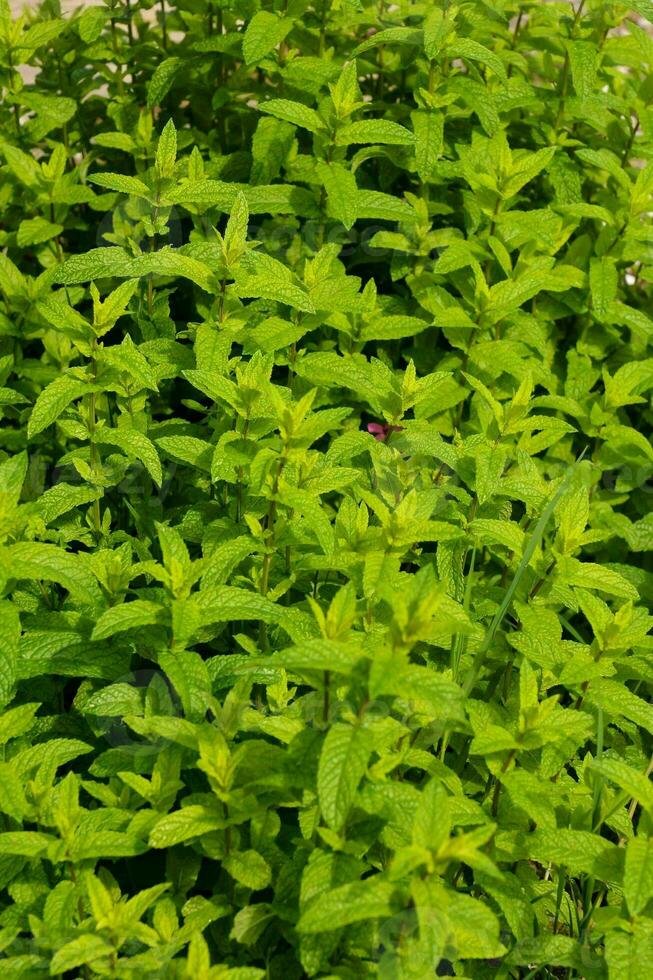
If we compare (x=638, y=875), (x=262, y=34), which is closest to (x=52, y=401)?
(x=262, y=34)

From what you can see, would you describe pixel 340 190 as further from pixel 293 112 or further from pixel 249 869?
pixel 249 869

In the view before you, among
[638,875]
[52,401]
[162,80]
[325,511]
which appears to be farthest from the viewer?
[162,80]

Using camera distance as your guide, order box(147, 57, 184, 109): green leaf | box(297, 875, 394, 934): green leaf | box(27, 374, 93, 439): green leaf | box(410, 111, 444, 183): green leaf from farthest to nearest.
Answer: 1. box(147, 57, 184, 109): green leaf
2. box(410, 111, 444, 183): green leaf
3. box(27, 374, 93, 439): green leaf
4. box(297, 875, 394, 934): green leaf

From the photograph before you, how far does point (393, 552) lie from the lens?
2.35 m

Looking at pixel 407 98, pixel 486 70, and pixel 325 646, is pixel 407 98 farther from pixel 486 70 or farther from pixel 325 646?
pixel 325 646

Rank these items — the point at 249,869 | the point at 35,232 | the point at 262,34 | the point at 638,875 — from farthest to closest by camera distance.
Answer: the point at 35,232
the point at 262,34
the point at 249,869
the point at 638,875

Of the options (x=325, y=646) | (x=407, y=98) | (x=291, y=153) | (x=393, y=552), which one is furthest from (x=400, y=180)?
(x=325, y=646)

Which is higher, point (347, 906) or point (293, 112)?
point (293, 112)

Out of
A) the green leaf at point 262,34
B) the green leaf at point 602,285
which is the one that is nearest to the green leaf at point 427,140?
the green leaf at point 262,34

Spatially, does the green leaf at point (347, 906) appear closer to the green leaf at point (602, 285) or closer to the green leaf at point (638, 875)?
the green leaf at point (638, 875)

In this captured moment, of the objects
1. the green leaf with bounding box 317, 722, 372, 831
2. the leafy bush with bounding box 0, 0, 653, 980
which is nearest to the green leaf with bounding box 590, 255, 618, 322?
the leafy bush with bounding box 0, 0, 653, 980

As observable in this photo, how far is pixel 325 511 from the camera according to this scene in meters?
2.78

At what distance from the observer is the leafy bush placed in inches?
78.2

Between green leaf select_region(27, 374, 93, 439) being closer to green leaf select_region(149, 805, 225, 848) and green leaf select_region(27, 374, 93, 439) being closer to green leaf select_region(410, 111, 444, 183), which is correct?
green leaf select_region(149, 805, 225, 848)
